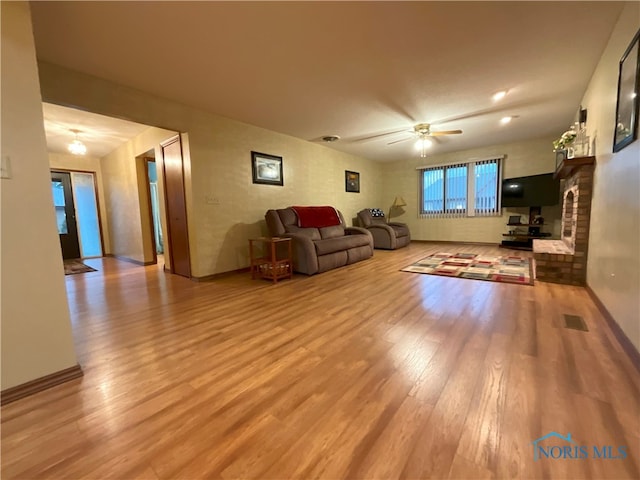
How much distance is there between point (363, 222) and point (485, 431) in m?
5.58

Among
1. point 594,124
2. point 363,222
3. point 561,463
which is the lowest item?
point 561,463

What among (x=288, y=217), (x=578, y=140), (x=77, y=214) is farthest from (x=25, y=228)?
(x=77, y=214)

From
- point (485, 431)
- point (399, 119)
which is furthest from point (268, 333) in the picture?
point (399, 119)

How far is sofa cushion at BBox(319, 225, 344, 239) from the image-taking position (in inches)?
188

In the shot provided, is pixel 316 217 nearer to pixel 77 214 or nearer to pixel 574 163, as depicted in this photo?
pixel 574 163

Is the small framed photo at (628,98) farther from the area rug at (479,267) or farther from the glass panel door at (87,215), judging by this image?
the glass panel door at (87,215)

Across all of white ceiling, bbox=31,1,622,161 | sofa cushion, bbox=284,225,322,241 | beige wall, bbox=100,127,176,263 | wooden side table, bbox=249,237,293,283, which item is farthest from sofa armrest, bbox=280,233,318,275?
beige wall, bbox=100,127,176,263

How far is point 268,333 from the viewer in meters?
2.10

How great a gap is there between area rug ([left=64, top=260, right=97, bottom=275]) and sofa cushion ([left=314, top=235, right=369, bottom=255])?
4062 mm

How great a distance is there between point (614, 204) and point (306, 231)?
136 inches

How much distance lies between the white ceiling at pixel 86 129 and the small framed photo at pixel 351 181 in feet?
13.4

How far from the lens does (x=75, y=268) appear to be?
4957mm

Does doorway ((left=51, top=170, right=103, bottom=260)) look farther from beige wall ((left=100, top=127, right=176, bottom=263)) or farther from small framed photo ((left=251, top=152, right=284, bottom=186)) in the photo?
small framed photo ((left=251, top=152, right=284, bottom=186))

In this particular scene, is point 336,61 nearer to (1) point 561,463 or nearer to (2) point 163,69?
(2) point 163,69
